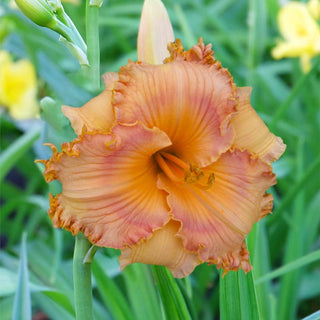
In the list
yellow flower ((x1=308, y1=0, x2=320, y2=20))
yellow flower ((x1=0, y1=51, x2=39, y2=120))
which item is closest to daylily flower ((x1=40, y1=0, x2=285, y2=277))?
yellow flower ((x1=308, y1=0, x2=320, y2=20))

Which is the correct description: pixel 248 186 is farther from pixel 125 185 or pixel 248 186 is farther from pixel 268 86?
pixel 268 86

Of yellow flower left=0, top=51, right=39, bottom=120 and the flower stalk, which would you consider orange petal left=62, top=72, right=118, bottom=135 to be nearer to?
the flower stalk

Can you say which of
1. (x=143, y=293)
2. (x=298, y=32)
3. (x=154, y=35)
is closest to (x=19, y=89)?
(x=298, y=32)

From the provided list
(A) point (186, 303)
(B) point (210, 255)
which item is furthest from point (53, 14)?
(A) point (186, 303)

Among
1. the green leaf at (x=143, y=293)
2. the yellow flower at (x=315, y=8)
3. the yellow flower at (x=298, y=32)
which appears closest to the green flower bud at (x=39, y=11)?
the green leaf at (x=143, y=293)

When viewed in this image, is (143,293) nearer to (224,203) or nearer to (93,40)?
(224,203)

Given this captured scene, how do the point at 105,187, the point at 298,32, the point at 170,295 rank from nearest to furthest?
the point at 105,187
the point at 170,295
the point at 298,32

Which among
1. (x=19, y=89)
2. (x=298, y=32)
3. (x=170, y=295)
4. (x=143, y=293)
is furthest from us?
(x=19, y=89)
